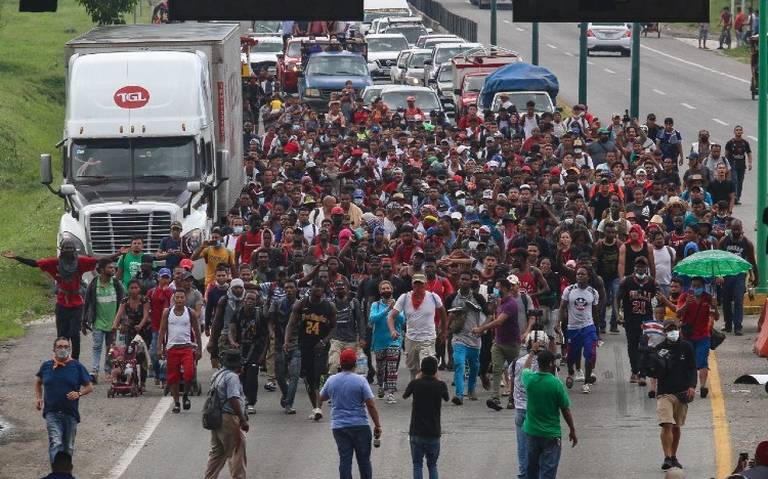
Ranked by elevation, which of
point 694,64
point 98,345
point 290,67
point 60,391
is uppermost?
point 60,391

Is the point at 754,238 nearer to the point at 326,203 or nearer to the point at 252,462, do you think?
the point at 326,203

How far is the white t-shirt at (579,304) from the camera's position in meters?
21.4

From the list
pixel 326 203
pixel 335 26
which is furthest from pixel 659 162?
pixel 335 26

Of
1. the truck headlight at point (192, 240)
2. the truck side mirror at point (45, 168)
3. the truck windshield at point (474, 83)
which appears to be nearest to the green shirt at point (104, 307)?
the truck headlight at point (192, 240)

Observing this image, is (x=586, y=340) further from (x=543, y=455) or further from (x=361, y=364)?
(x=543, y=455)

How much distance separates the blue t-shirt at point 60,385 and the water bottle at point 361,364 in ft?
15.0

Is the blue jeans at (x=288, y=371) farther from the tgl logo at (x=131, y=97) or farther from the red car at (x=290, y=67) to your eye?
the red car at (x=290, y=67)

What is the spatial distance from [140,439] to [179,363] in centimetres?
151

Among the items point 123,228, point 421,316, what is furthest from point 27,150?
point 421,316

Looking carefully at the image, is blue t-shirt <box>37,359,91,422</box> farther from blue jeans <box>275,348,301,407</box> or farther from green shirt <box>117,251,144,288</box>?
green shirt <box>117,251,144,288</box>

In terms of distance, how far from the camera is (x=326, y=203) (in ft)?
86.3

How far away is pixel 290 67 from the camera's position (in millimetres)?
52562

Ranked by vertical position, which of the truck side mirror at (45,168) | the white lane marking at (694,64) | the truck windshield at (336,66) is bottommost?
the white lane marking at (694,64)

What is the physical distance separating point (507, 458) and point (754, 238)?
14.0 meters
